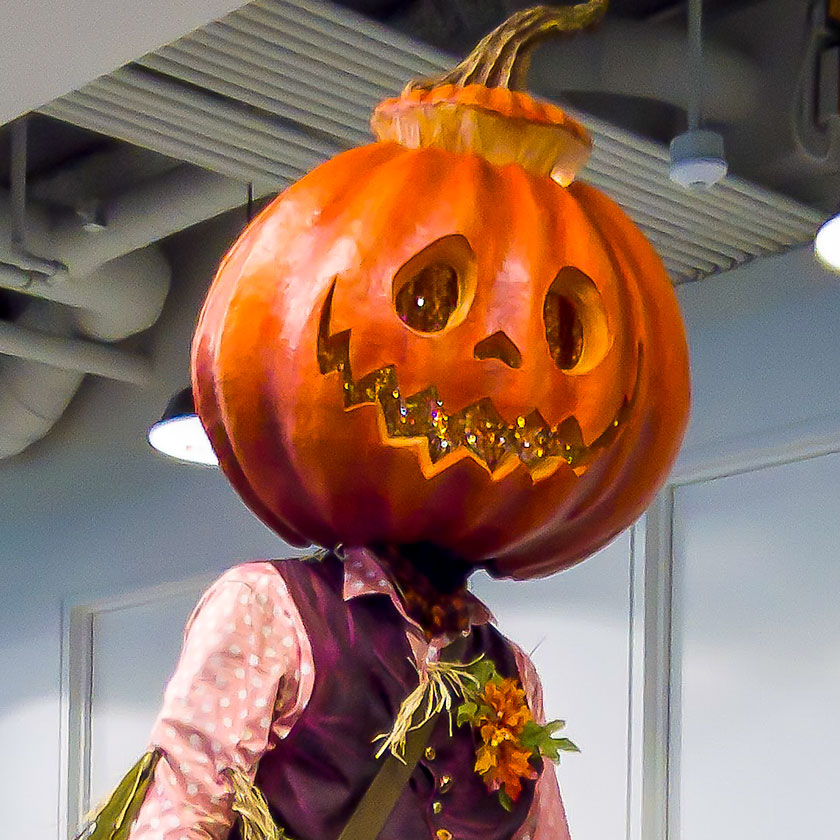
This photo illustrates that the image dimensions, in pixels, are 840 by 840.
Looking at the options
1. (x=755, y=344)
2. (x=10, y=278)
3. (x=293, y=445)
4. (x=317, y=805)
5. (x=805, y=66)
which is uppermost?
(x=805, y=66)

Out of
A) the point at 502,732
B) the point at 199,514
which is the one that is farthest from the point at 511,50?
the point at 199,514

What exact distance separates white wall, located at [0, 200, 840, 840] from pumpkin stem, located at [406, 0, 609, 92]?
2.74m

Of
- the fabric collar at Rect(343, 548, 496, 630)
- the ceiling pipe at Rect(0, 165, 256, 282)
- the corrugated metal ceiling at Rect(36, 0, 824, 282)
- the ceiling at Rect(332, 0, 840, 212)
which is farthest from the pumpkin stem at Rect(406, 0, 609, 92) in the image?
the ceiling pipe at Rect(0, 165, 256, 282)

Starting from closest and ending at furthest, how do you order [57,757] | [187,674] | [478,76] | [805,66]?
[187,674] → [478,76] → [805,66] → [57,757]

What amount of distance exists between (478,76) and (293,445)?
1.16ft

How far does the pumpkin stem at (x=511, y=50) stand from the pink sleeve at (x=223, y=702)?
1.42 ft

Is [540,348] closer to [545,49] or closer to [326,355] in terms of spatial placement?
[326,355]

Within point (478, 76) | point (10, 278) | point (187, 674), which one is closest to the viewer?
point (187, 674)

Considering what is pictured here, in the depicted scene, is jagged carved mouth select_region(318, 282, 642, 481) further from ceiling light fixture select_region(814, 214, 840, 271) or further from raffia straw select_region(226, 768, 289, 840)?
ceiling light fixture select_region(814, 214, 840, 271)

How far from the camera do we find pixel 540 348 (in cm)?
126

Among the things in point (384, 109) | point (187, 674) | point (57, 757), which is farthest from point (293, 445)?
point (57, 757)

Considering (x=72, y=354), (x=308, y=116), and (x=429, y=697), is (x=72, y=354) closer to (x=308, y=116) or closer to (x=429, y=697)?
(x=308, y=116)

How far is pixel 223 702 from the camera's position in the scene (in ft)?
3.99

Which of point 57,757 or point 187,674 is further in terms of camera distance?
point 57,757
